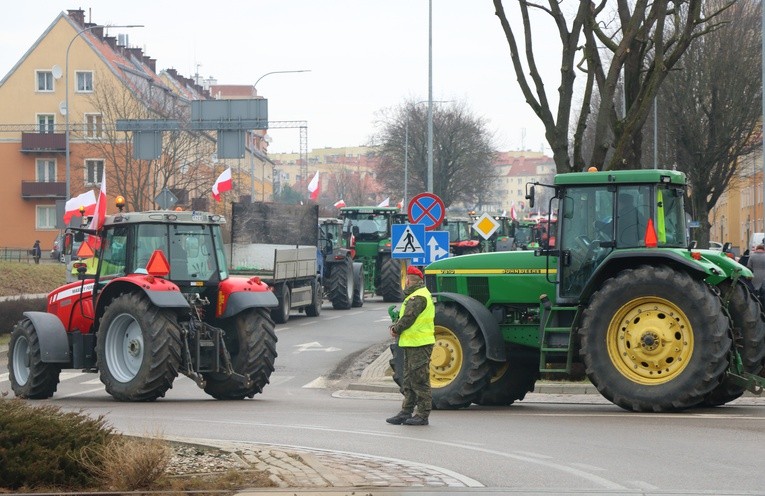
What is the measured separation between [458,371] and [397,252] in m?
7.48

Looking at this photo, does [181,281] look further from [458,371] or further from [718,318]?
[718,318]

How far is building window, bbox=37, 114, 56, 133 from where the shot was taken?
87688 mm

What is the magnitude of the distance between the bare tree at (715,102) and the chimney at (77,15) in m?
44.2

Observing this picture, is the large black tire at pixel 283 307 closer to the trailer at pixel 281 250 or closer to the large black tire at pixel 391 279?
the trailer at pixel 281 250

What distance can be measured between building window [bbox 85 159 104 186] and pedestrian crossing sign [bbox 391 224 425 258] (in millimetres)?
59737

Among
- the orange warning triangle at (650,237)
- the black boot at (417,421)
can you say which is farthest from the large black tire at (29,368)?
the orange warning triangle at (650,237)

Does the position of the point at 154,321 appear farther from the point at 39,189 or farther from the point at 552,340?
the point at 39,189

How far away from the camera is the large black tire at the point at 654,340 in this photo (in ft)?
47.3

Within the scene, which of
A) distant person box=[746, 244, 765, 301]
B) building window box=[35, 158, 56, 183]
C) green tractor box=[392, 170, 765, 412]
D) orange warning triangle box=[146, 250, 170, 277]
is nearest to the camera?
green tractor box=[392, 170, 765, 412]

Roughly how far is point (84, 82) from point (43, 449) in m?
80.2

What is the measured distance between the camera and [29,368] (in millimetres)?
18453

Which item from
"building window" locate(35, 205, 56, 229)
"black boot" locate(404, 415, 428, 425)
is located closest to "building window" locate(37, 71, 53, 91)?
"building window" locate(35, 205, 56, 229)

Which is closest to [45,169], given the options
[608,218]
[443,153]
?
[443,153]

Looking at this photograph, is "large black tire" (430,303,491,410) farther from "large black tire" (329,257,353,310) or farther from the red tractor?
"large black tire" (329,257,353,310)
